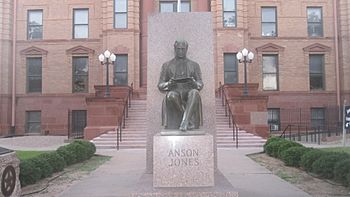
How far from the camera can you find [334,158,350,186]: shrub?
960 centimetres

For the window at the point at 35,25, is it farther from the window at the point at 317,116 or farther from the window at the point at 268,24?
the window at the point at 317,116

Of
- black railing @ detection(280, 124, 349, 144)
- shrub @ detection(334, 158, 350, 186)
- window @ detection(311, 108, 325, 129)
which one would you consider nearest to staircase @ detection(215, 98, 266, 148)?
black railing @ detection(280, 124, 349, 144)

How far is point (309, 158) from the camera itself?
11977 millimetres

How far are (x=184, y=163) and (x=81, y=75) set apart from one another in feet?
84.4

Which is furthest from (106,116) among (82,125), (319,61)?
(319,61)

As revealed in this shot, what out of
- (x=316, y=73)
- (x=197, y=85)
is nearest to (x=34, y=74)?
(x=316, y=73)

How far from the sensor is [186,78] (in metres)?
8.71

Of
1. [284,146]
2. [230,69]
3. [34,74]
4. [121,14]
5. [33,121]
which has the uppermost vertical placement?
[121,14]

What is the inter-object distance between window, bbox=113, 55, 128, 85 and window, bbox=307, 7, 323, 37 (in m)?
13.3

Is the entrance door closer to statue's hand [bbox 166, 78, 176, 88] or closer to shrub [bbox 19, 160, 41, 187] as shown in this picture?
shrub [bbox 19, 160, 41, 187]

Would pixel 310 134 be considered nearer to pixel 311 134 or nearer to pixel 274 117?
pixel 311 134

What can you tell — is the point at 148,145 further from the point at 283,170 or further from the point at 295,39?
the point at 295,39

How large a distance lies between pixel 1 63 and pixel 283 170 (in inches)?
965

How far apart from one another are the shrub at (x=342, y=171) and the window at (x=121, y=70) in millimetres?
21670
